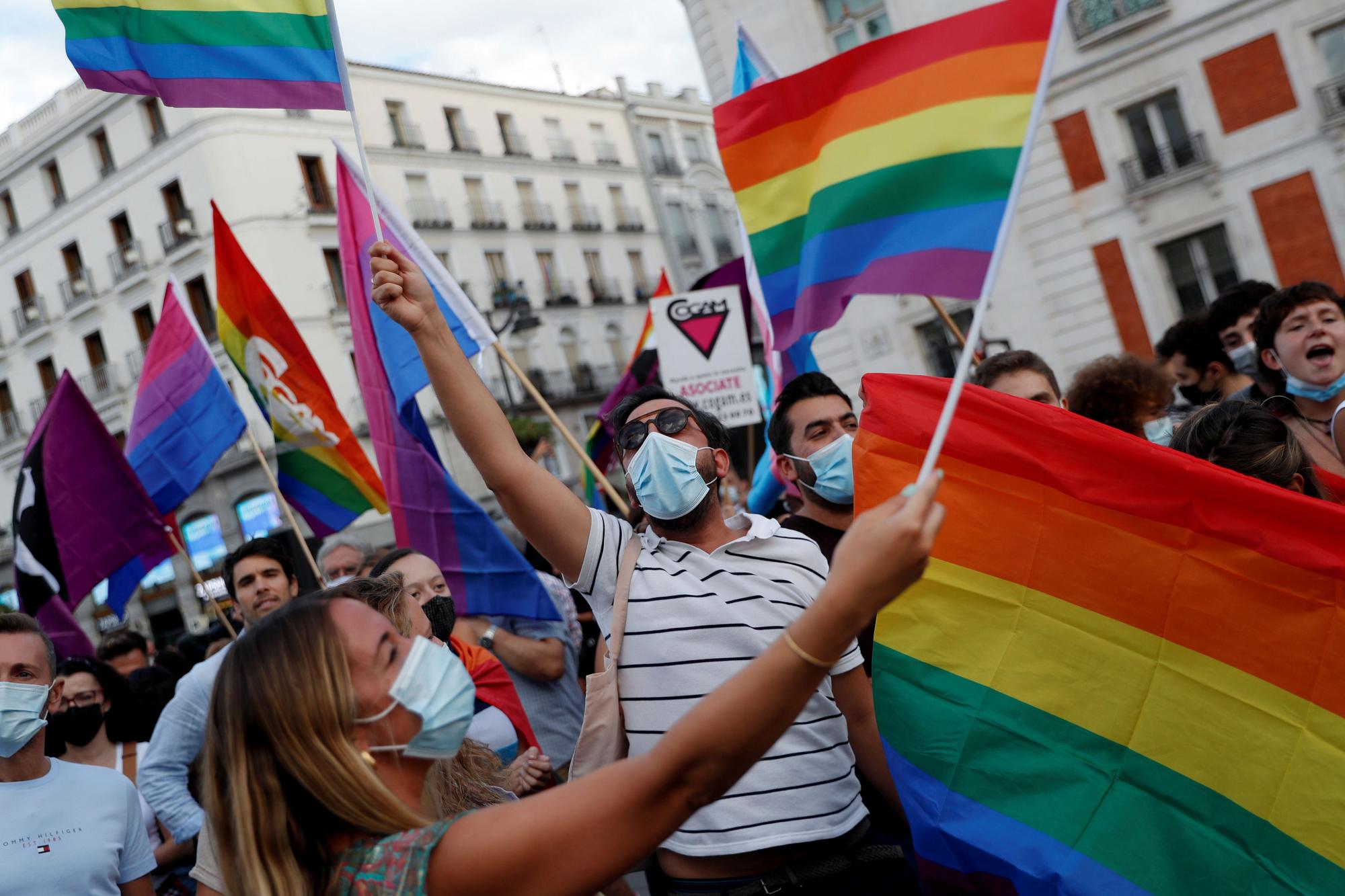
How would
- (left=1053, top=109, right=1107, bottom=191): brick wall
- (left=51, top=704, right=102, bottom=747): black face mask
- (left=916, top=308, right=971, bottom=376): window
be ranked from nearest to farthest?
(left=51, top=704, right=102, bottom=747): black face mask → (left=1053, top=109, right=1107, bottom=191): brick wall → (left=916, top=308, right=971, bottom=376): window

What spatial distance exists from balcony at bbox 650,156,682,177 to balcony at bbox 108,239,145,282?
20.2 meters

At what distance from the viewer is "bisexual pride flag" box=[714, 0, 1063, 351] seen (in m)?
2.65

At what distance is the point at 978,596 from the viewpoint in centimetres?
309

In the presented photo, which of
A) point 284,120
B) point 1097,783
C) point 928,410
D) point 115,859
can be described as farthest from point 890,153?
point 284,120

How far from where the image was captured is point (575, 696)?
4.97 m

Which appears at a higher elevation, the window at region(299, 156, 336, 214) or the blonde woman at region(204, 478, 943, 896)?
the window at region(299, 156, 336, 214)

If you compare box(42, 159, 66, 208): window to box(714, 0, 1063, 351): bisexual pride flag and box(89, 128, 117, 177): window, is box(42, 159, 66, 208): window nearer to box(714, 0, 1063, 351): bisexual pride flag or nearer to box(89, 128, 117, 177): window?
box(89, 128, 117, 177): window

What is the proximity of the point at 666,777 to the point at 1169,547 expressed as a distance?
5.48 feet

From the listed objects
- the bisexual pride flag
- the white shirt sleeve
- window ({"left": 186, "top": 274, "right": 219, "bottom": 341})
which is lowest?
the white shirt sleeve

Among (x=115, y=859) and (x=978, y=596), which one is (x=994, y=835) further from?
(x=115, y=859)

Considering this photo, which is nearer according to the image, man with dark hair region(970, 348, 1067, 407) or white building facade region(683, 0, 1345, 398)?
man with dark hair region(970, 348, 1067, 407)

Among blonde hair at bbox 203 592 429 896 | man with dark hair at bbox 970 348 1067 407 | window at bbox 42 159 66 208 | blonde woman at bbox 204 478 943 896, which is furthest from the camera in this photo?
window at bbox 42 159 66 208

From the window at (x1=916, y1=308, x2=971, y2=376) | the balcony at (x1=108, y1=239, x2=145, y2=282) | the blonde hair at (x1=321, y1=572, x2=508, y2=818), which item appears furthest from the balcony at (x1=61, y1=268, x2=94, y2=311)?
the blonde hair at (x1=321, y1=572, x2=508, y2=818)

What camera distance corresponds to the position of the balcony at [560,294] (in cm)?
4328
